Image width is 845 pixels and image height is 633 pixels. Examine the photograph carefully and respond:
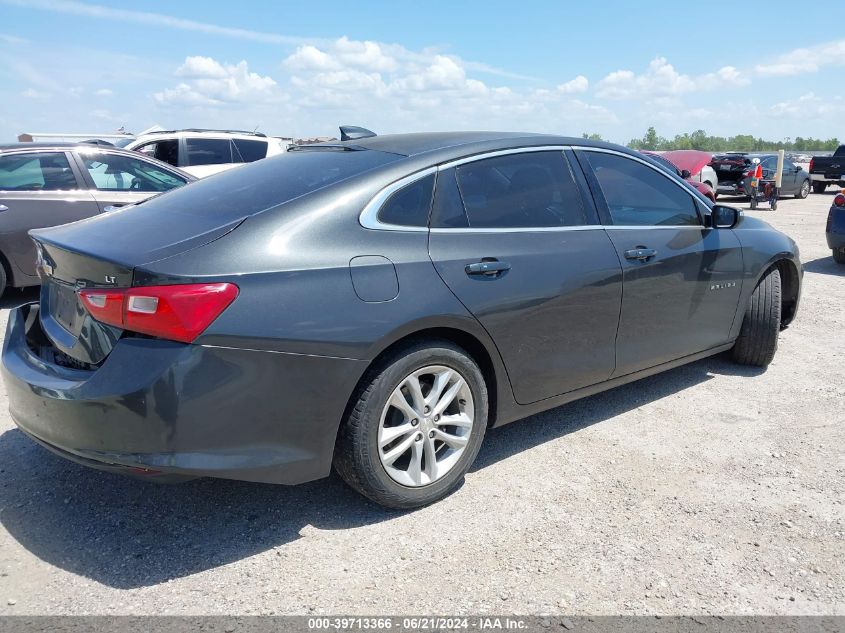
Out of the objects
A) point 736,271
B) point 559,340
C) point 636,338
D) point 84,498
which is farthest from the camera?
point 736,271

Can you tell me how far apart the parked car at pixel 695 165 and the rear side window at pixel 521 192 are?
13.4 meters

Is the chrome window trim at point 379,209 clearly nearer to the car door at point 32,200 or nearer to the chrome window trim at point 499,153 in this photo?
the chrome window trim at point 499,153

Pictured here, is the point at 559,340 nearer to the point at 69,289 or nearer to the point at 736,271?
the point at 736,271

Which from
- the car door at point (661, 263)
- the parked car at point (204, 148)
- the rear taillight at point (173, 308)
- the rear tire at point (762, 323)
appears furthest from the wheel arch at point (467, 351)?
the parked car at point (204, 148)

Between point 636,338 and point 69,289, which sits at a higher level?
point 69,289

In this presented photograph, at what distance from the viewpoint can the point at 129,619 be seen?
2439 millimetres

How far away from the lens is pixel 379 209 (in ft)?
10.1

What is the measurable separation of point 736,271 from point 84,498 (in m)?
4.02

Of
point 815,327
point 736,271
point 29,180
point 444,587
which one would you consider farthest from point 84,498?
point 815,327

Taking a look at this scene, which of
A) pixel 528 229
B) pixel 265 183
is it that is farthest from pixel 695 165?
pixel 265 183

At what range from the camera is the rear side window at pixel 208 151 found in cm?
1222

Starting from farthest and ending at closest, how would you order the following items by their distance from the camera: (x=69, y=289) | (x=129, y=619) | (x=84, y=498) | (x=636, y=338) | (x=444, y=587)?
(x=636, y=338) → (x=84, y=498) → (x=69, y=289) → (x=444, y=587) → (x=129, y=619)

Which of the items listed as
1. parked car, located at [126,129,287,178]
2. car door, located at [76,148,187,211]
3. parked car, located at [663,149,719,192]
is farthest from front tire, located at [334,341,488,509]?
parked car, located at [663,149,719,192]

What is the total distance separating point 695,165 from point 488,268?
1508 centimetres
